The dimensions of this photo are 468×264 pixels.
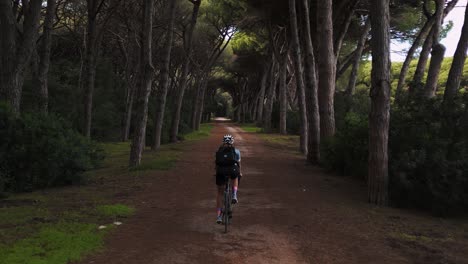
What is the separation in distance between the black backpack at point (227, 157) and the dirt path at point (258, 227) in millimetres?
1050

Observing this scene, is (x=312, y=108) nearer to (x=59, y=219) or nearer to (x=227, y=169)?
(x=227, y=169)

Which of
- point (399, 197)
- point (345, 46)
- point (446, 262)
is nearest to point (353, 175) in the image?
point (399, 197)

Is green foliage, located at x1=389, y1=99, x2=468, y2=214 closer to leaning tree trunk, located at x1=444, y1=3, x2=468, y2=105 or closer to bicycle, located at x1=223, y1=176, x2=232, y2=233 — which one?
leaning tree trunk, located at x1=444, y1=3, x2=468, y2=105

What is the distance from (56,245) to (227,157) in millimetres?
2921

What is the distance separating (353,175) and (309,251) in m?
7.32

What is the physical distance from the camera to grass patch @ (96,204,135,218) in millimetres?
8055

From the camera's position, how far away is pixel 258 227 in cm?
737

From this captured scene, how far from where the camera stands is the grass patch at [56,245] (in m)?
5.33

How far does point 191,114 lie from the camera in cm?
3944

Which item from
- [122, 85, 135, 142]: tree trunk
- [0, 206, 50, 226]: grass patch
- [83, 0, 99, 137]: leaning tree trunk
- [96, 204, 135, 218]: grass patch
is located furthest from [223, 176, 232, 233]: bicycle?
[122, 85, 135, 142]: tree trunk

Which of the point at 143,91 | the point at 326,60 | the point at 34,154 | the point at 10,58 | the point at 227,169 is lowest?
the point at 34,154

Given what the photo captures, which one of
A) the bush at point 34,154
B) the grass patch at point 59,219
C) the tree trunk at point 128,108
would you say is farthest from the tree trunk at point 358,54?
the bush at point 34,154

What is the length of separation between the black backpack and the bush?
5081 mm

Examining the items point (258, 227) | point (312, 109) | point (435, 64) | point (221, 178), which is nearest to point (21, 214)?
point (221, 178)
